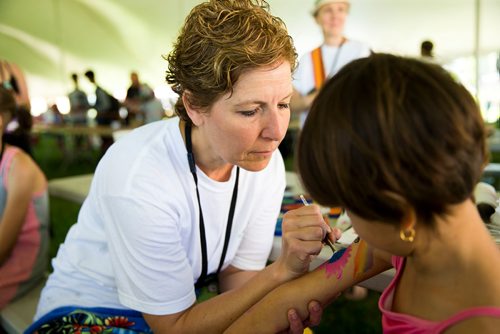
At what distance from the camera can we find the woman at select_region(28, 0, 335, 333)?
1123 mm

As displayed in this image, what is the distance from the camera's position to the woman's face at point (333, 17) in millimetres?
3182

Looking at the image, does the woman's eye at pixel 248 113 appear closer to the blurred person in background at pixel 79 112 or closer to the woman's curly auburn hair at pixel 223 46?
the woman's curly auburn hair at pixel 223 46

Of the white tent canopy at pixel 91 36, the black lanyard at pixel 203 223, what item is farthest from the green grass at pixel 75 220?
the white tent canopy at pixel 91 36

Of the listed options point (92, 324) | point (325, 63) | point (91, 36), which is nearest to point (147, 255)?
point (92, 324)

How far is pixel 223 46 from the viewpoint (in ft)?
3.63

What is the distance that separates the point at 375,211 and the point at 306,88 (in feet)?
8.46

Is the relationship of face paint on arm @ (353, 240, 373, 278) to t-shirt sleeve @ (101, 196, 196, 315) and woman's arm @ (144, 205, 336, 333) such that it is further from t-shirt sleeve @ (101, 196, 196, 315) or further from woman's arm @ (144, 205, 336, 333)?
t-shirt sleeve @ (101, 196, 196, 315)

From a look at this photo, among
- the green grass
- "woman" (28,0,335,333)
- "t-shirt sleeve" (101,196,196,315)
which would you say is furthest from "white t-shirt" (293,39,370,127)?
"t-shirt sleeve" (101,196,196,315)

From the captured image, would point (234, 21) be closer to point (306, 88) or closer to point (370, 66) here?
point (370, 66)

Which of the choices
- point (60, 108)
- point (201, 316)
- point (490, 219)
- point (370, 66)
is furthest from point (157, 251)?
point (60, 108)

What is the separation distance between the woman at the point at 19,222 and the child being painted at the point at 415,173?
1.56m

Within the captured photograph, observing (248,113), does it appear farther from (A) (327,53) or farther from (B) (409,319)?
(A) (327,53)

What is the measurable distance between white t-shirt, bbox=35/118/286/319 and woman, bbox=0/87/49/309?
0.57 meters

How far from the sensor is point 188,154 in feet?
4.17
